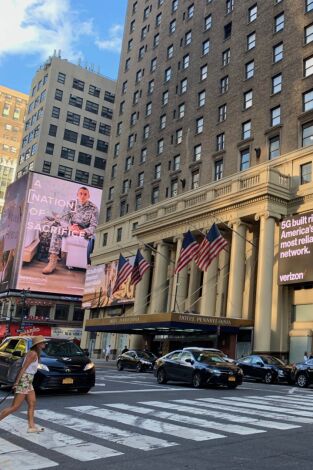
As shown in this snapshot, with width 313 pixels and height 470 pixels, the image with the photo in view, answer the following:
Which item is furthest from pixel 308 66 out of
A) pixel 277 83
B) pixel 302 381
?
pixel 302 381

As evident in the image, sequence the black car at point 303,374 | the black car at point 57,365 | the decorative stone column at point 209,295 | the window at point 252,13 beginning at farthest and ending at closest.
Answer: the window at point 252,13 < the decorative stone column at point 209,295 < the black car at point 303,374 < the black car at point 57,365

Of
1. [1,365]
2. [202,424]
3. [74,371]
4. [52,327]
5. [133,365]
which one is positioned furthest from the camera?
[52,327]

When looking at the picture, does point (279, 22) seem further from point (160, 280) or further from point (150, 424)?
point (150, 424)

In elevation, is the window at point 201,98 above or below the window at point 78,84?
below

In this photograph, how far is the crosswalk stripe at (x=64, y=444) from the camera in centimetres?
717

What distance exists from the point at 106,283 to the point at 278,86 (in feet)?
97.5

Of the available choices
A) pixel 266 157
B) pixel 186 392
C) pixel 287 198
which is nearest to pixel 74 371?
pixel 186 392

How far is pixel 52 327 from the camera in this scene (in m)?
85.1

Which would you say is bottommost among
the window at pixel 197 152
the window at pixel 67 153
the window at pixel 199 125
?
the window at pixel 197 152

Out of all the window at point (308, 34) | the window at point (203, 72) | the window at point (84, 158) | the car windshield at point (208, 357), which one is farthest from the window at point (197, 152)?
the window at point (84, 158)

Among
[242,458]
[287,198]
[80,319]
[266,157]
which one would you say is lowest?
[242,458]

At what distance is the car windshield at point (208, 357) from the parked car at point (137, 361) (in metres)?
14.1

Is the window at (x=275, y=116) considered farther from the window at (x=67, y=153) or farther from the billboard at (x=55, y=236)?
the window at (x=67, y=153)

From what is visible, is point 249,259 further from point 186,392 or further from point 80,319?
point 80,319
